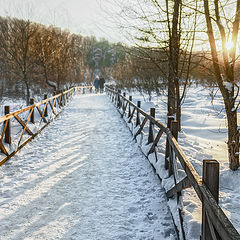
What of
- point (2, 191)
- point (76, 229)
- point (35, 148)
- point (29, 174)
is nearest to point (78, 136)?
point (35, 148)

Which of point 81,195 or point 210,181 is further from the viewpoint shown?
point 81,195

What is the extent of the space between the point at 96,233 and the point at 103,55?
295ft

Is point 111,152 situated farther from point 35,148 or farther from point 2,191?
point 2,191

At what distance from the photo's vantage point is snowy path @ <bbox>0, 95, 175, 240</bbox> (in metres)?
3.06

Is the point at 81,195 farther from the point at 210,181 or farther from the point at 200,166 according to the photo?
the point at 210,181

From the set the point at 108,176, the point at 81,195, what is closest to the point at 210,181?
the point at 81,195

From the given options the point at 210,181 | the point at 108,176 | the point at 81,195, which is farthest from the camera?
the point at 108,176

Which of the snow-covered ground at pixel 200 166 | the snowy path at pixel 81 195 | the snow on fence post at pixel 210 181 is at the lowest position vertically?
the snowy path at pixel 81 195

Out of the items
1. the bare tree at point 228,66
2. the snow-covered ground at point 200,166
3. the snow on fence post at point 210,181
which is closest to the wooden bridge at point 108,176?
the snow on fence post at point 210,181

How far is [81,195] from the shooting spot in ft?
13.1

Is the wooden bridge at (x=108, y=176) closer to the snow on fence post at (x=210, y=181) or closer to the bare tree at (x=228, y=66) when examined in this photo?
the snow on fence post at (x=210, y=181)

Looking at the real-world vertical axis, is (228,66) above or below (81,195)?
above

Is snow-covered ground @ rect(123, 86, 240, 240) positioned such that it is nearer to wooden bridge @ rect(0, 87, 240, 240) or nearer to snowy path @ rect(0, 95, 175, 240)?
wooden bridge @ rect(0, 87, 240, 240)

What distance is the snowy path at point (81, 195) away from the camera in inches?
120
